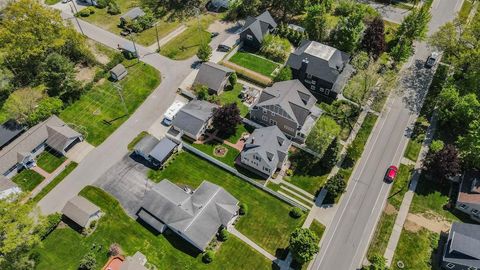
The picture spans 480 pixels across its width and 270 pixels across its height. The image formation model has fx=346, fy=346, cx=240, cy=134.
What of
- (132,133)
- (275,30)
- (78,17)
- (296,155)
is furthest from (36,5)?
(296,155)

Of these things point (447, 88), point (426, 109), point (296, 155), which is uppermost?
point (447, 88)

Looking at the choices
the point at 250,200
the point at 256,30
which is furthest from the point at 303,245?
the point at 256,30

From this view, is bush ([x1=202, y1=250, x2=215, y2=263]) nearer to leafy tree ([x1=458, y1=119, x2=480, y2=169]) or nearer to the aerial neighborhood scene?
the aerial neighborhood scene

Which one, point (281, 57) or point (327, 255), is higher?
point (281, 57)

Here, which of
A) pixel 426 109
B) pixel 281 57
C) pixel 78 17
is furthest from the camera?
pixel 78 17

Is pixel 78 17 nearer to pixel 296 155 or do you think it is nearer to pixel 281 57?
pixel 281 57

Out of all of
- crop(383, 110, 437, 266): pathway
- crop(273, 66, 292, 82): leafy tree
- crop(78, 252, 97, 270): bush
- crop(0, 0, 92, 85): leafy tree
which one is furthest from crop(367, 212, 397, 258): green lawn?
crop(0, 0, 92, 85): leafy tree
